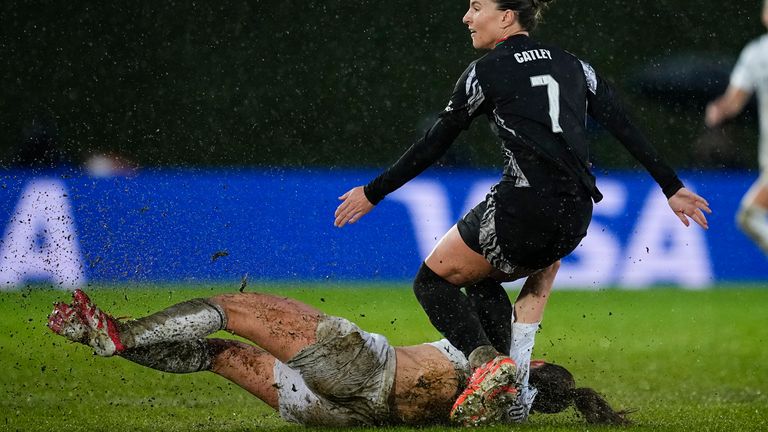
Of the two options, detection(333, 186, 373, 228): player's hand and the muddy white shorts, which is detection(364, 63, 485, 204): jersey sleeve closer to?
detection(333, 186, 373, 228): player's hand

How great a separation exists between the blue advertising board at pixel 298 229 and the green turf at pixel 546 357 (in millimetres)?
256

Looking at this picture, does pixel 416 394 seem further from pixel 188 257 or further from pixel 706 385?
pixel 188 257

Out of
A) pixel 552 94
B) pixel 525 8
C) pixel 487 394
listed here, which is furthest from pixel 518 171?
pixel 487 394

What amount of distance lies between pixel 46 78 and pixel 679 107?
7292mm

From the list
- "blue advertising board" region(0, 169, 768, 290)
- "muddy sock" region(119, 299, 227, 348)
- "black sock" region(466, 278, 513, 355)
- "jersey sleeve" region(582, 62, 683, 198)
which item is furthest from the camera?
"blue advertising board" region(0, 169, 768, 290)

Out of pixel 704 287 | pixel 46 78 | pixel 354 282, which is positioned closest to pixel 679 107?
pixel 704 287

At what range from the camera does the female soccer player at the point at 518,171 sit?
15.3 ft

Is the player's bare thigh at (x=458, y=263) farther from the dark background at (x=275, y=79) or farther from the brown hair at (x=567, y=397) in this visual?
the dark background at (x=275, y=79)

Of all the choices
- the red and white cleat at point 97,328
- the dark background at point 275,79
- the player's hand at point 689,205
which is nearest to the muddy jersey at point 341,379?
the red and white cleat at point 97,328

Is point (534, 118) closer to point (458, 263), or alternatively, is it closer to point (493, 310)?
point (458, 263)

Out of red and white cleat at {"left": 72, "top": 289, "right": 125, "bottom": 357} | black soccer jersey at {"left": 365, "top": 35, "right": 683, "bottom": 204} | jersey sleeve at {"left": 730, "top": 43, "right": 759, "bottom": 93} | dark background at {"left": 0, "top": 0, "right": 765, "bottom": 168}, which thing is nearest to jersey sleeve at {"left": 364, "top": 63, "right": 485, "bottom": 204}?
black soccer jersey at {"left": 365, "top": 35, "right": 683, "bottom": 204}

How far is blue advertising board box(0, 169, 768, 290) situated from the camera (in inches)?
408

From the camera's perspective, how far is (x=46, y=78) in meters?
12.1

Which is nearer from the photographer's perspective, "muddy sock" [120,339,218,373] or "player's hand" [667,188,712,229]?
"muddy sock" [120,339,218,373]
